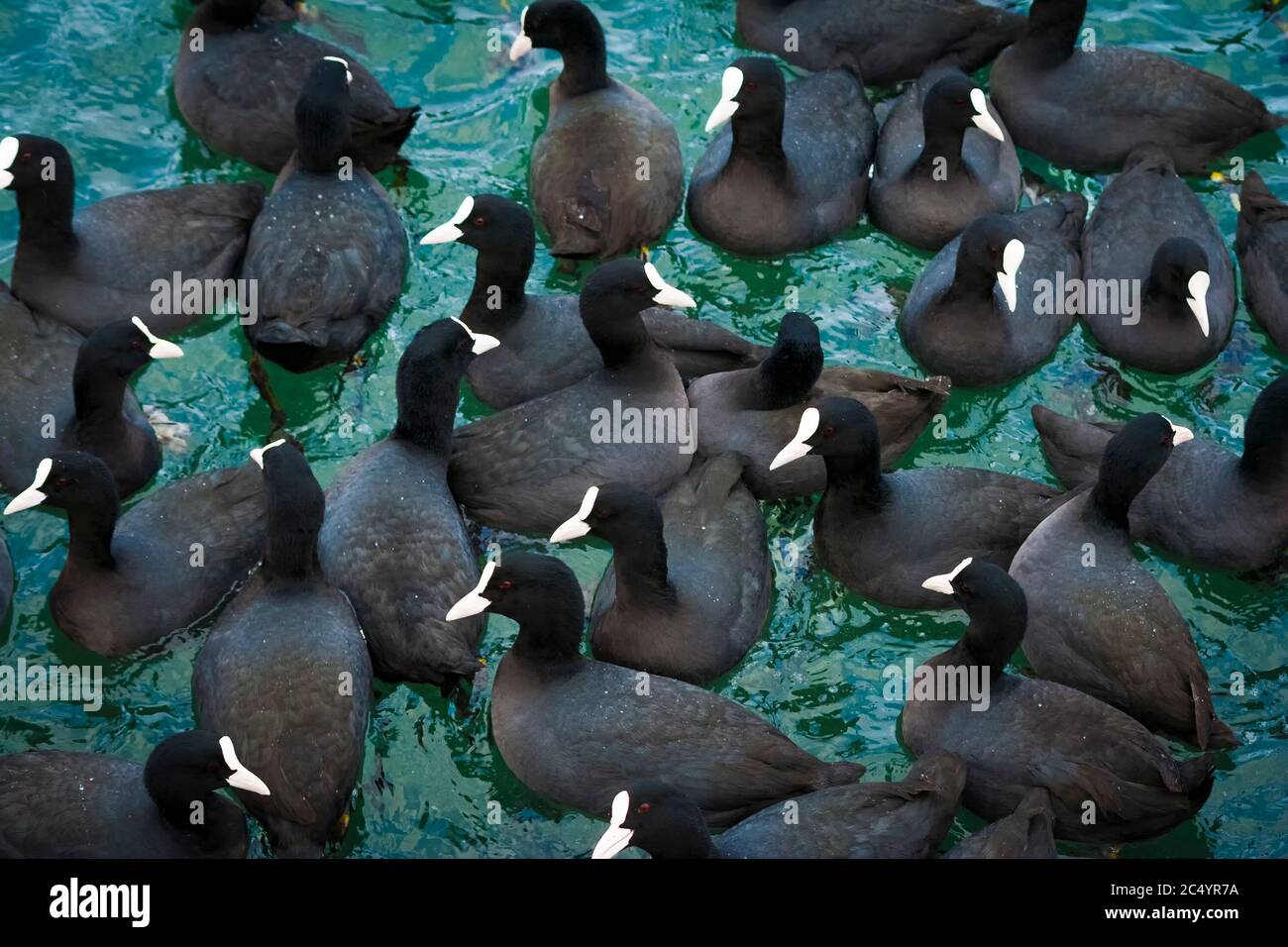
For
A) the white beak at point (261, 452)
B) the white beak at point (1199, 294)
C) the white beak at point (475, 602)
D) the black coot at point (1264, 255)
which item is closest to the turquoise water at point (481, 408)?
the black coot at point (1264, 255)

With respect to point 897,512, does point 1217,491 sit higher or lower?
higher

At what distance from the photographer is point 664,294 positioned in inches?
303

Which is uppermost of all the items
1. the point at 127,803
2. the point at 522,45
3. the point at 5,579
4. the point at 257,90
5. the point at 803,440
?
the point at 522,45

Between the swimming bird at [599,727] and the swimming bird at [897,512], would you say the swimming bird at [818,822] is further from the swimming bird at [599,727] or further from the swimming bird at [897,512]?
the swimming bird at [897,512]

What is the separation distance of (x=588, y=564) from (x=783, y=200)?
92.6 inches

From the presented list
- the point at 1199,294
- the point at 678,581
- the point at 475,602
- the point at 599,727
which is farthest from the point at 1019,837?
the point at 1199,294

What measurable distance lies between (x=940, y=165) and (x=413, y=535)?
3.61m

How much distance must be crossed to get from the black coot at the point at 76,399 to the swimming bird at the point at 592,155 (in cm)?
216

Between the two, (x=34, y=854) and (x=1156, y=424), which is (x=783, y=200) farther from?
(x=34, y=854)

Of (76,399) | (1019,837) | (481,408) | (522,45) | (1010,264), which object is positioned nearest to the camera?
(1019,837)

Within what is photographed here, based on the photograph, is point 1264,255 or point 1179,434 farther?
point 1264,255

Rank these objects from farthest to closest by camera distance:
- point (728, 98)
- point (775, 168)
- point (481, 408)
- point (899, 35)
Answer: point (899, 35), point (775, 168), point (728, 98), point (481, 408)

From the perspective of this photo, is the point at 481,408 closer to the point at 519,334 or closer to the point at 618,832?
the point at 519,334

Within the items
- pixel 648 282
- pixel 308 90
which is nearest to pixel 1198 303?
pixel 648 282
